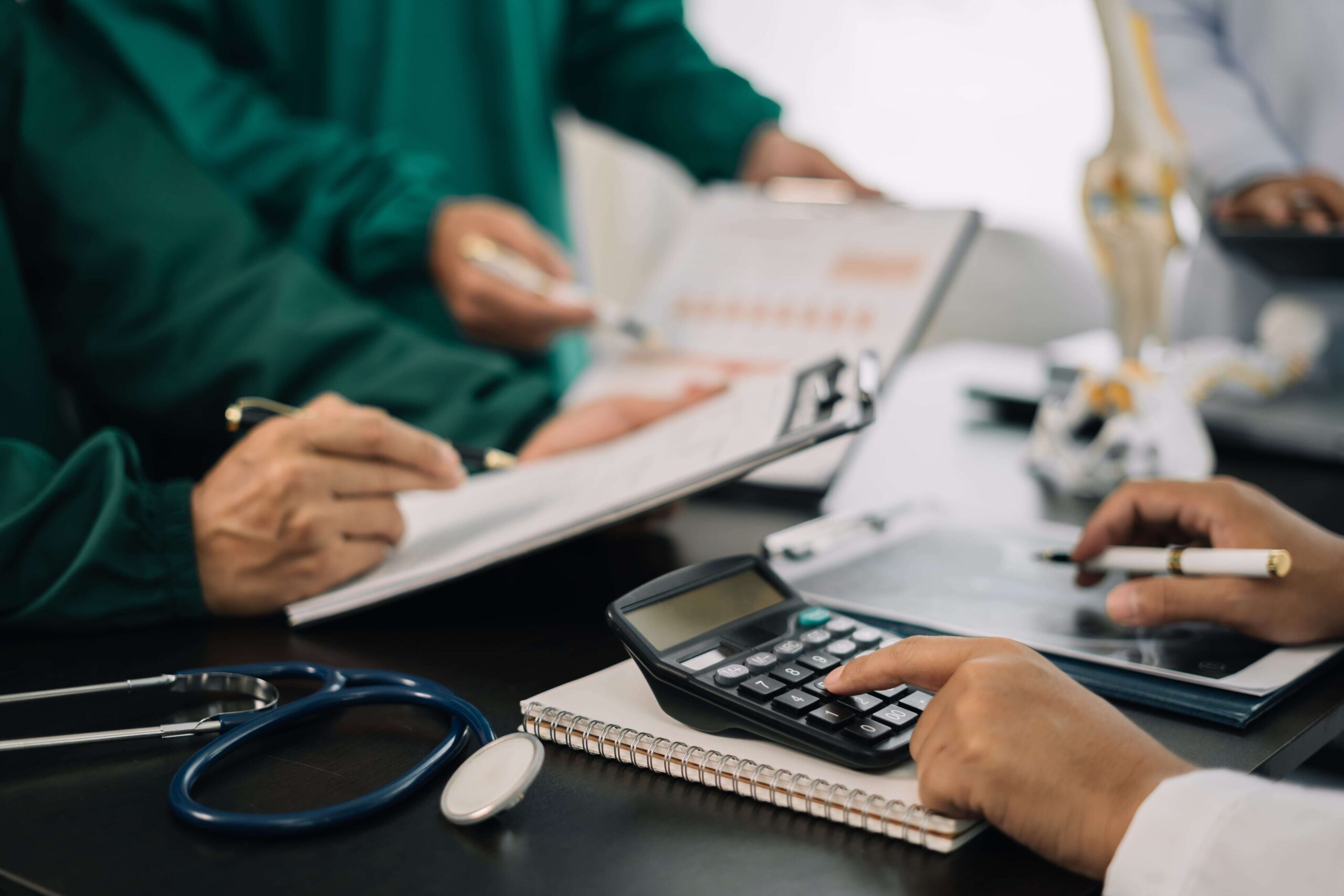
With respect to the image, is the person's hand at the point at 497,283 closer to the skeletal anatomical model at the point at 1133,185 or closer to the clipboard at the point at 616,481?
the clipboard at the point at 616,481

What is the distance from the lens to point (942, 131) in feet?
8.94

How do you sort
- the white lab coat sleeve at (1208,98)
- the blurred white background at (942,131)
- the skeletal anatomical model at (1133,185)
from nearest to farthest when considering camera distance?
the skeletal anatomical model at (1133,185)
the white lab coat sleeve at (1208,98)
the blurred white background at (942,131)

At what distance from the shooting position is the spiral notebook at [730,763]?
425 millimetres

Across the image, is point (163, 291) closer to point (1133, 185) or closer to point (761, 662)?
point (761, 662)

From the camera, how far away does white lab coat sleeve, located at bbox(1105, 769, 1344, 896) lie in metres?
0.40

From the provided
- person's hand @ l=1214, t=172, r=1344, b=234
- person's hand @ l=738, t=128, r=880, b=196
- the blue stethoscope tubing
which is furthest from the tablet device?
the blue stethoscope tubing

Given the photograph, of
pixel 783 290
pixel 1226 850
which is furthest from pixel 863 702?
pixel 783 290

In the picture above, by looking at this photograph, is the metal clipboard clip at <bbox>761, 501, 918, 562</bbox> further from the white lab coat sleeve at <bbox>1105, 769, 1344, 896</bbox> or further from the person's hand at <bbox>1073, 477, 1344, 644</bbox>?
the white lab coat sleeve at <bbox>1105, 769, 1344, 896</bbox>

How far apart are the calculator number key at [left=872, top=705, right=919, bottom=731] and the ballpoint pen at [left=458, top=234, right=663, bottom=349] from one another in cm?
78

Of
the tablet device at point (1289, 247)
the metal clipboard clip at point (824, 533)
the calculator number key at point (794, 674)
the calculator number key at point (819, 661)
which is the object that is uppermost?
the tablet device at point (1289, 247)

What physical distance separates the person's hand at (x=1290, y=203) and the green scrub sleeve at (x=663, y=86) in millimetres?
612

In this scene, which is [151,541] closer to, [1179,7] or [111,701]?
[111,701]

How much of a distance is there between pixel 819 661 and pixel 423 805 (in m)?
0.19

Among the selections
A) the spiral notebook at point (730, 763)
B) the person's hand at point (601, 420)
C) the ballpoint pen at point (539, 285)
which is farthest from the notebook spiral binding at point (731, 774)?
the ballpoint pen at point (539, 285)
